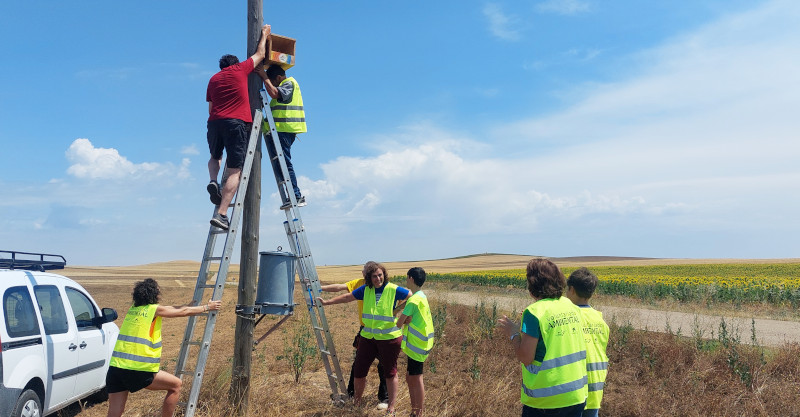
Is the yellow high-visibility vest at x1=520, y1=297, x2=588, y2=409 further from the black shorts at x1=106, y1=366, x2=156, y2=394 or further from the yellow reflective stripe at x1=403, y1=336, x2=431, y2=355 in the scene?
the black shorts at x1=106, y1=366, x2=156, y2=394

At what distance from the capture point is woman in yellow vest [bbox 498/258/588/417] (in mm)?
3590

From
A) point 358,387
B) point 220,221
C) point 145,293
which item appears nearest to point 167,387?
point 145,293

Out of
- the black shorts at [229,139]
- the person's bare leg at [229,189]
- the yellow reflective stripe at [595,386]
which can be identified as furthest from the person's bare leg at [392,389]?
the black shorts at [229,139]

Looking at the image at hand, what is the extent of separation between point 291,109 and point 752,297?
21.2 m

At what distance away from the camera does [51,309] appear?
600cm

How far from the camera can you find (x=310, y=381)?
776 centimetres

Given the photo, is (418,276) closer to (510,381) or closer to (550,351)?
(550,351)

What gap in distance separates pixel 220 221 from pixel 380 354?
2.29 meters

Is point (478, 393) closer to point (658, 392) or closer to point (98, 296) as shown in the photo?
point (658, 392)

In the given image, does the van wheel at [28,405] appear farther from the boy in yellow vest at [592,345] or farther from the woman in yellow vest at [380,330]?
the boy in yellow vest at [592,345]

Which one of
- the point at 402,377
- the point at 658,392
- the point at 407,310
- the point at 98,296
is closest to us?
the point at 407,310

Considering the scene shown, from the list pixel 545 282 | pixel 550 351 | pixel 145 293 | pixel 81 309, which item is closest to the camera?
pixel 550 351

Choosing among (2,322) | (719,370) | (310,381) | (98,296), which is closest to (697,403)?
(719,370)

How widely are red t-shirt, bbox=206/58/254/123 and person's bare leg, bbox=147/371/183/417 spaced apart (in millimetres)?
2612
